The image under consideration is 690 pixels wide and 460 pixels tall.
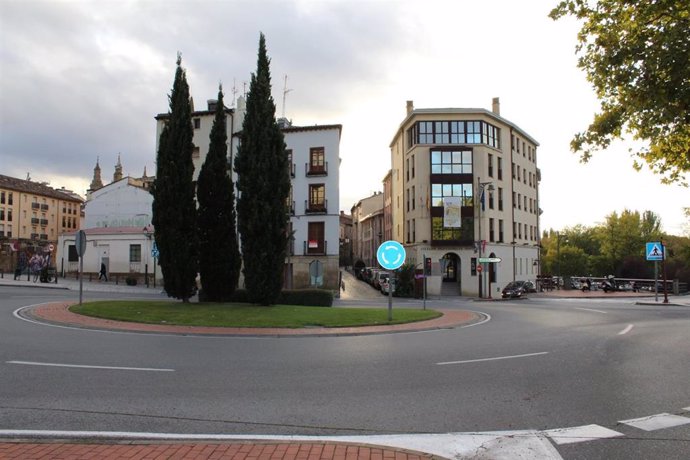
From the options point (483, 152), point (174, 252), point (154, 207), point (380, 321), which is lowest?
point (380, 321)

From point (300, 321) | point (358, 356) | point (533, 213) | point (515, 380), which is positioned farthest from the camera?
point (533, 213)

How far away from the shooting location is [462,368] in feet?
28.4

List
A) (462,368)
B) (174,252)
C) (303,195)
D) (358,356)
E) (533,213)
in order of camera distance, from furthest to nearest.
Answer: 1. (533,213)
2. (303,195)
3. (174,252)
4. (358,356)
5. (462,368)

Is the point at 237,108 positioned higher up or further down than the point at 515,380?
higher up

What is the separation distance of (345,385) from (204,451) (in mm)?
3121

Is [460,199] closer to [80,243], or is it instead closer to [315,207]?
[315,207]

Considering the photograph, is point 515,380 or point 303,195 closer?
point 515,380

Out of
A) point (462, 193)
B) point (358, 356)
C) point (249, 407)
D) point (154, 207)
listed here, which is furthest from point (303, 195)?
point (249, 407)

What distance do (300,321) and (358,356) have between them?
5.93 meters

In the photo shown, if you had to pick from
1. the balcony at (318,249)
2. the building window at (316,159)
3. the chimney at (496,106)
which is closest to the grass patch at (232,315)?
the balcony at (318,249)

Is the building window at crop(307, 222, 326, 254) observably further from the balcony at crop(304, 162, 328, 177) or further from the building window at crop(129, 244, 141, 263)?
the building window at crop(129, 244, 141, 263)

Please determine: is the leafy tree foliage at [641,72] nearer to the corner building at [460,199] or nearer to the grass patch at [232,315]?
the grass patch at [232,315]

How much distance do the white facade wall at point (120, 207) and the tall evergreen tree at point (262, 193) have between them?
3010 cm

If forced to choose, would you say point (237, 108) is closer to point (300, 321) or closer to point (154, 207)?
point (154, 207)
